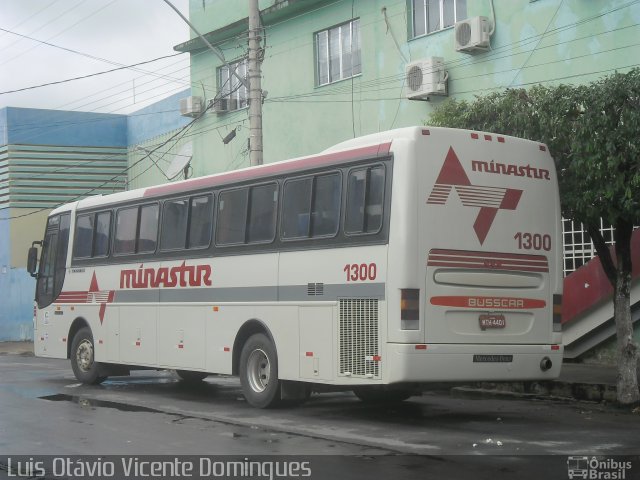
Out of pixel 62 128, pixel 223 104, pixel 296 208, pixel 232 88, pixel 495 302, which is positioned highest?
pixel 62 128

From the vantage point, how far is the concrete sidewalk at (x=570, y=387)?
14891 millimetres

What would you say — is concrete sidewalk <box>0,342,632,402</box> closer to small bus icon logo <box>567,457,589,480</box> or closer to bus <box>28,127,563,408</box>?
bus <box>28,127,563,408</box>

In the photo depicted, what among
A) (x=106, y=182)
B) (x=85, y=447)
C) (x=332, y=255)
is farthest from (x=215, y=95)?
(x=85, y=447)

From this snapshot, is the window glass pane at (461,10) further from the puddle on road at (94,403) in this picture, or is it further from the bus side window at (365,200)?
the puddle on road at (94,403)

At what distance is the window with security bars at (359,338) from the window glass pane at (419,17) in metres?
12.0

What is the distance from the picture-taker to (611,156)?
12.9m

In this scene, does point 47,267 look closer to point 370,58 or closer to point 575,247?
point 370,58

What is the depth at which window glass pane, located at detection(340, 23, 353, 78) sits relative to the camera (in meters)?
24.8

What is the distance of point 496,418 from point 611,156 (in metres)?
3.61

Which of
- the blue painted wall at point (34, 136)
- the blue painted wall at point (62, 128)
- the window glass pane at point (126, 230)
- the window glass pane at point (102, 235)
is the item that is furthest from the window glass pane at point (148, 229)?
the blue painted wall at point (62, 128)

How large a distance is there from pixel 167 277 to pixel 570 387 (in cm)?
640

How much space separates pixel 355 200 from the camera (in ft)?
→ 40.3

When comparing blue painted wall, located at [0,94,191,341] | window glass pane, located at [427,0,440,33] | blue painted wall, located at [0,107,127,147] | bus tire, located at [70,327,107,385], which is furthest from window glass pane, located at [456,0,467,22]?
blue painted wall, located at [0,107,127,147]

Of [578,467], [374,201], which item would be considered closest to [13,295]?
[374,201]
